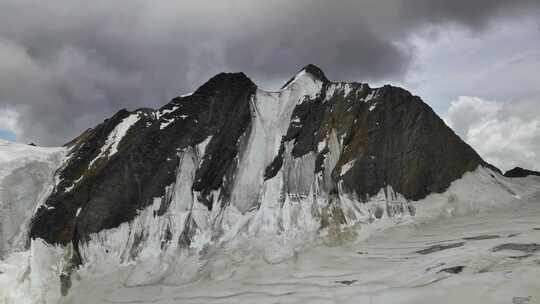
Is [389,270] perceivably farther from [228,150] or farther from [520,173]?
[520,173]

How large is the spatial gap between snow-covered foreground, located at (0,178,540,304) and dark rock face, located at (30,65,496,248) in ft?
8.37

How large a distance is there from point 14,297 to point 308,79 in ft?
67.7

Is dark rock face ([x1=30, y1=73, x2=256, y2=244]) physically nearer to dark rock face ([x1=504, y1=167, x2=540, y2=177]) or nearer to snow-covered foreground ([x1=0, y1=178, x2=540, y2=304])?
snow-covered foreground ([x1=0, y1=178, x2=540, y2=304])

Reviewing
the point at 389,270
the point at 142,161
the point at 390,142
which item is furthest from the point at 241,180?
the point at 389,270

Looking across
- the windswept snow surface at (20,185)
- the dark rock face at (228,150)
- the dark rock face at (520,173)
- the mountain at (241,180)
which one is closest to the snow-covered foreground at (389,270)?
the mountain at (241,180)

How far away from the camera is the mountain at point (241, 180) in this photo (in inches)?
987

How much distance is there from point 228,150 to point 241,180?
228 cm

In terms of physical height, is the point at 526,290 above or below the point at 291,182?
below

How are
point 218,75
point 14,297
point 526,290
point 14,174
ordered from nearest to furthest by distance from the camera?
point 526,290 < point 14,297 < point 14,174 < point 218,75

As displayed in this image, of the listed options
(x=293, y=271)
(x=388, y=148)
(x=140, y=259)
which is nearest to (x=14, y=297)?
(x=140, y=259)

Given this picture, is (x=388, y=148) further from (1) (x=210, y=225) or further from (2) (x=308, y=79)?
(1) (x=210, y=225)

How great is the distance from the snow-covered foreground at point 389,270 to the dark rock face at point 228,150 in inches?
100

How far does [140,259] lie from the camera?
1004 inches

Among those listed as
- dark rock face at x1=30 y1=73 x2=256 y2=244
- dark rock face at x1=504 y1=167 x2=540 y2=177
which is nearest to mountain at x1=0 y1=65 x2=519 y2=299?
dark rock face at x1=30 y1=73 x2=256 y2=244
